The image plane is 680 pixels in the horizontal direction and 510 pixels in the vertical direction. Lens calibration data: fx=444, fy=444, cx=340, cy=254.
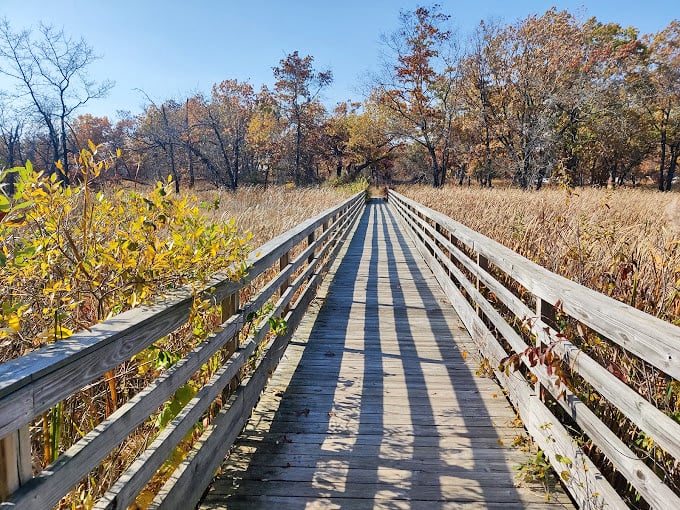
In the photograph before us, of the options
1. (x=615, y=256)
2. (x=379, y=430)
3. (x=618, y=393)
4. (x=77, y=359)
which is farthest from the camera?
(x=615, y=256)

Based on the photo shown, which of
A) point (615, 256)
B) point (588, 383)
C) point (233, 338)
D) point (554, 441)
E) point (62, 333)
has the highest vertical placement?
point (615, 256)

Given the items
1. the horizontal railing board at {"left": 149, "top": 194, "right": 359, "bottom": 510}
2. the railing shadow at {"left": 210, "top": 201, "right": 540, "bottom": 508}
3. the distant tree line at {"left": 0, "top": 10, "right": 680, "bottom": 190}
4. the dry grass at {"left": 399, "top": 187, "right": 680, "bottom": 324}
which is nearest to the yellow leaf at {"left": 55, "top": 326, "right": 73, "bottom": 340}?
the horizontal railing board at {"left": 149, "top": 194, "right": 359, "bottom": 510}

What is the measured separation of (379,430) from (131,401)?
171cm

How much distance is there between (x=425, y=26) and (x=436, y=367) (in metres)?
32.4

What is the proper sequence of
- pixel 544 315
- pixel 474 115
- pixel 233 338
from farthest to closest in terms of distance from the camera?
1. pixel 474 115
2. pixel 233 338
3. pixel 544 315

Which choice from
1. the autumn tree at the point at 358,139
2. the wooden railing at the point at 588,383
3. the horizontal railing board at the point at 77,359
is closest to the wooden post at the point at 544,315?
the wooden railing at the point at 588,383

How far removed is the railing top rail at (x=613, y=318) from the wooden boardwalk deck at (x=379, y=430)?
3.10 ft

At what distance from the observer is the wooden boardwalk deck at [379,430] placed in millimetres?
2221

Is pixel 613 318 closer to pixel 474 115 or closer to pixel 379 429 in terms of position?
pixel 379 429

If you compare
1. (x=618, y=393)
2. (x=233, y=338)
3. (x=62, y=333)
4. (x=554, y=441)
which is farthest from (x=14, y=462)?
(x=554, y=441)

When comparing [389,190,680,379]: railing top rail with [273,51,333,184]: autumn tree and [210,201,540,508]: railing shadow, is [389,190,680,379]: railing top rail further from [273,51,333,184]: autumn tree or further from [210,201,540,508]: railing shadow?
[273,51,333,184]: autumn tree

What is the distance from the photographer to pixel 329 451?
8.57ft

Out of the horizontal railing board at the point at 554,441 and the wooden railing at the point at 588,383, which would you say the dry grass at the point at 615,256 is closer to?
the wooden railing at the point at 588,383

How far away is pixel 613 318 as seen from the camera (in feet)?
5.71
